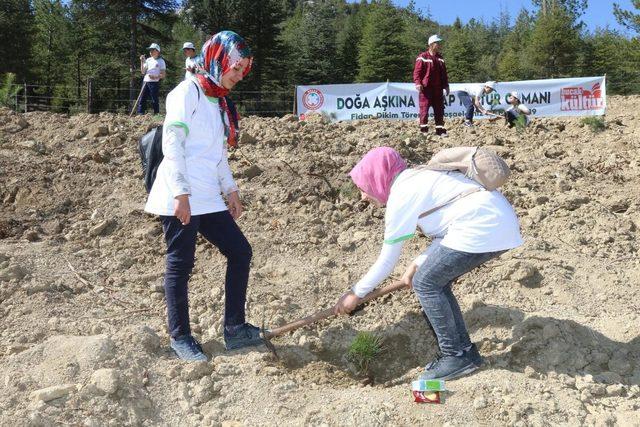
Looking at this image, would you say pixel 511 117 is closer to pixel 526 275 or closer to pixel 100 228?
pixel 526 275

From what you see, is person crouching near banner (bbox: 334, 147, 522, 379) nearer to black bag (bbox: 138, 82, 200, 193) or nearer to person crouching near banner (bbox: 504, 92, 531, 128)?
black bag (bbox: 138, 82, 200, 193)

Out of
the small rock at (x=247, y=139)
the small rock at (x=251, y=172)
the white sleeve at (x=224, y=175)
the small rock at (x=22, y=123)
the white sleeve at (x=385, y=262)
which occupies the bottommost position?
the white sleeve at (x=385, y=262)

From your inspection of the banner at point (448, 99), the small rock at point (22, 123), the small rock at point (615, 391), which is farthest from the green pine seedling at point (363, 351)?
the banner at point (448, 99)

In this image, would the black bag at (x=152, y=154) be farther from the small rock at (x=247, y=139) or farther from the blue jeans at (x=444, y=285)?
the small rock at (x=247, y=139)

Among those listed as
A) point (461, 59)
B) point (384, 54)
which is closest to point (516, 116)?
point (384, 54)

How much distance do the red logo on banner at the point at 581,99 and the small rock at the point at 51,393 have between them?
1394 centimetres

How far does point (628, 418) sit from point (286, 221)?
295 centimetres

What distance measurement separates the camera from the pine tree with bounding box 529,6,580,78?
32938 millimetres

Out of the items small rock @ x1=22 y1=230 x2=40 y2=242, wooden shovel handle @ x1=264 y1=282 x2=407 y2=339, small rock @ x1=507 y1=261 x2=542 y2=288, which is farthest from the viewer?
small rock @ x1=22 y1=230 x2=40 y2=242

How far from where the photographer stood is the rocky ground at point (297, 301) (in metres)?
2.84

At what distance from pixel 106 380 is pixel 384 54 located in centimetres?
3504

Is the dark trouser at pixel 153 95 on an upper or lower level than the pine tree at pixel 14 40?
lower

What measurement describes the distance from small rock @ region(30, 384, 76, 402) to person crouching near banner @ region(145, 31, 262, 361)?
1.89 ft

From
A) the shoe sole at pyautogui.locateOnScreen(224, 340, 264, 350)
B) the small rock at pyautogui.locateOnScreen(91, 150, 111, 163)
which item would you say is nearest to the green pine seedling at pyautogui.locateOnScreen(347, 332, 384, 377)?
the shoe sole at pyautogui.locateOnScreen(224, 340, 264, 350)
